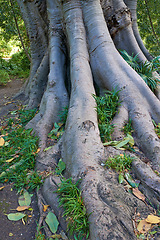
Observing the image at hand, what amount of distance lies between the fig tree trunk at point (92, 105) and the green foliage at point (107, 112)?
0.09 metres

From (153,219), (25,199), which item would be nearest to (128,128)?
(153,219)

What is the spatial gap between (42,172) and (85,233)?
1.11 metres

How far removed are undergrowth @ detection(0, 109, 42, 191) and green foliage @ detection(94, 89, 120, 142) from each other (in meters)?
1.06

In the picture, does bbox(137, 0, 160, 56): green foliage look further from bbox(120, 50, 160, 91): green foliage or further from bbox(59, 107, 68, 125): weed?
bbox(59, 107, 68, 125): weed

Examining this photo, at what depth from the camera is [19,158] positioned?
3.05m

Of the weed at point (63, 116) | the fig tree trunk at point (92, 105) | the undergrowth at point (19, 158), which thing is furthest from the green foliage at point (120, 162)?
the weed at point (63, 116)

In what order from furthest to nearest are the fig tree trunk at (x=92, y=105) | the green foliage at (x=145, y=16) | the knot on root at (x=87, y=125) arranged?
the green foliage at (x=145, y=16), the knot on root at (x=87, y=125), the fig tree trunk at (x=92, y=105)

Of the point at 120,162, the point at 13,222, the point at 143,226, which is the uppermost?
the point at 120,162

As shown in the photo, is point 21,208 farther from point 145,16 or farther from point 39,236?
point 145,16

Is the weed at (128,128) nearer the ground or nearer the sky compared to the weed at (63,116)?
nearer the ground

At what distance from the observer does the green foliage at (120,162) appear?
89.4 inches

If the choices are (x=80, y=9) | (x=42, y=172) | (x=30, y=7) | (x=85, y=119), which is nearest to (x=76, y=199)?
(x=42, y=172)

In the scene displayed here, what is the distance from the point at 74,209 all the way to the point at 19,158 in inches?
58.5

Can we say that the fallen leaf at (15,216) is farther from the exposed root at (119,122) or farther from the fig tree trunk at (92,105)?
the exposed root at (119,122)
